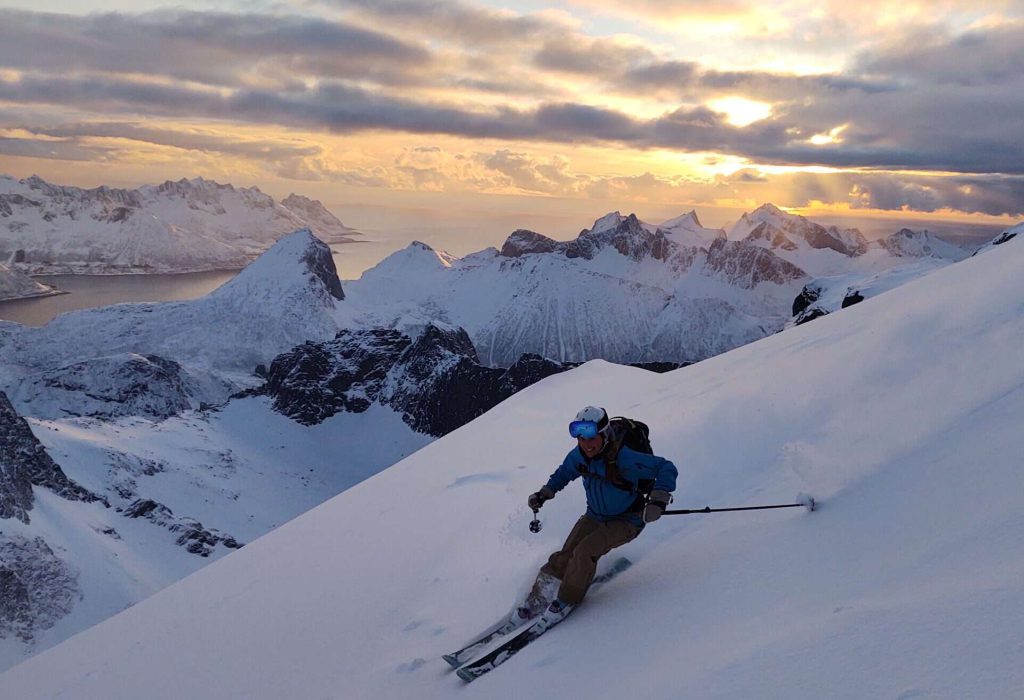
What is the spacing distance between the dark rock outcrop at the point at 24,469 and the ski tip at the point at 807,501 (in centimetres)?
10256

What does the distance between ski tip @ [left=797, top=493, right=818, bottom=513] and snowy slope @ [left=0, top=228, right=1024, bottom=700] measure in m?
0.11

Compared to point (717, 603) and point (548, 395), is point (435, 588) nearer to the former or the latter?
point (717, 603)

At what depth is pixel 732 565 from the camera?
266 inches

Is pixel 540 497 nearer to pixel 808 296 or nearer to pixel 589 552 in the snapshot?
pixel 589 552

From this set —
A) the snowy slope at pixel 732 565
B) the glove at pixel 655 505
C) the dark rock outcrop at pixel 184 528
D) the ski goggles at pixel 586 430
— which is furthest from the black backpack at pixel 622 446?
the dark rock outcrop at pixel 184 528

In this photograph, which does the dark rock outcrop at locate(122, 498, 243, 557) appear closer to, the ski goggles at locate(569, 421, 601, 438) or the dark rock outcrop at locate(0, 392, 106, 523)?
the dark rock outcrop at locate(0, 392, 106, 523)

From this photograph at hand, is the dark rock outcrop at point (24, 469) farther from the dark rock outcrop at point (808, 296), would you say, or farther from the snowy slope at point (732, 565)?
the dark rock outcrop at point (808, 296)

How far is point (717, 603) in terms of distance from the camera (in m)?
6.12

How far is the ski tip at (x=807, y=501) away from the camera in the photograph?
7.21 m

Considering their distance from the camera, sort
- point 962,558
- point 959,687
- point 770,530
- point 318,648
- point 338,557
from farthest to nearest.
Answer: point 338,557, point 318,648, point 770,530, point 962,558, point 959,687

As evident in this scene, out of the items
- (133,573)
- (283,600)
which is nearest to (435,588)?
(283,600)

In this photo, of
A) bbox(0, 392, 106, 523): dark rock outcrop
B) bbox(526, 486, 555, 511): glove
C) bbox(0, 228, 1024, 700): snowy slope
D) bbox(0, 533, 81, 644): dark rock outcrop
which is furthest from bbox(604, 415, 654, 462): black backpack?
bbox(0, 392, 106, 523): dark rock outcrop

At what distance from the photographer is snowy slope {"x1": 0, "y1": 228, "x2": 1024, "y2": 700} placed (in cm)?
457

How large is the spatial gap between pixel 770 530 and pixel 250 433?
624 feet
